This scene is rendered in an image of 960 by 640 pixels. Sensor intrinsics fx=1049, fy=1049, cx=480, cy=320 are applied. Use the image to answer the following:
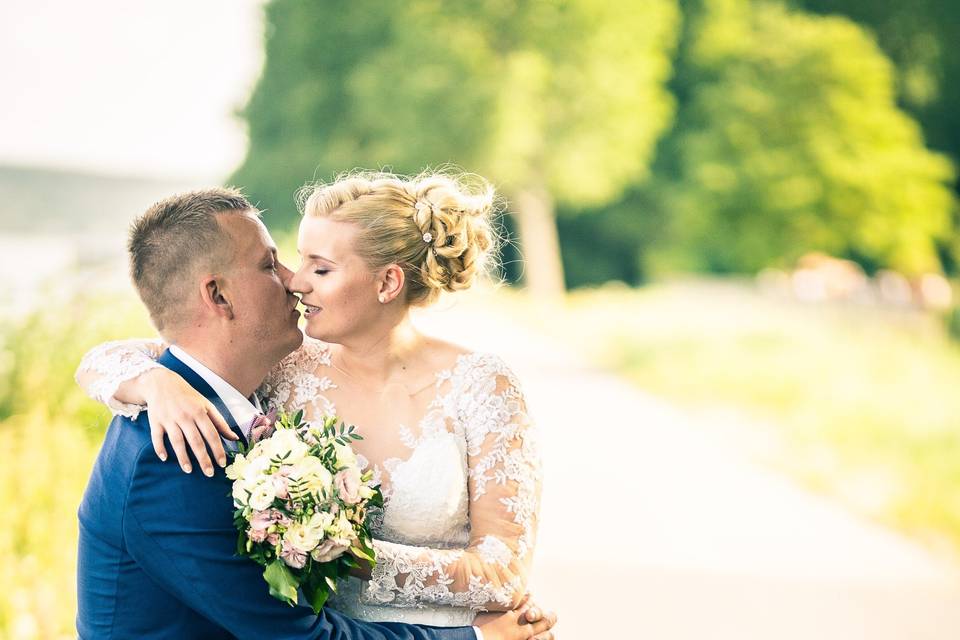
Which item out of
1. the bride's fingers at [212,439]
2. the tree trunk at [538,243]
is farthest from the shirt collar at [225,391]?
the tree trunk at [538,243]

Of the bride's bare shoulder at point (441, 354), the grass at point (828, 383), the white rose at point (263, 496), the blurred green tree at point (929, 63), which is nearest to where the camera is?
the white rose at point (263, 496)

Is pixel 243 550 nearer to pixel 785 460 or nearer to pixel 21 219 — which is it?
pixel 785 460

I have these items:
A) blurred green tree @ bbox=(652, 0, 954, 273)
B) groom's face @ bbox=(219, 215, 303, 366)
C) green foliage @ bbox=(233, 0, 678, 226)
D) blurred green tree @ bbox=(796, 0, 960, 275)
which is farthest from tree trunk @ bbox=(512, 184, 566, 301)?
groom's face @ bbox=(219, 215, 303, 366)

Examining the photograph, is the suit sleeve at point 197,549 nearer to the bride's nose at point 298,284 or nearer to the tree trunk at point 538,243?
the bride's nose at point 298,284

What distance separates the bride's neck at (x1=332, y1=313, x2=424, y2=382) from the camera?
2971 millimetres

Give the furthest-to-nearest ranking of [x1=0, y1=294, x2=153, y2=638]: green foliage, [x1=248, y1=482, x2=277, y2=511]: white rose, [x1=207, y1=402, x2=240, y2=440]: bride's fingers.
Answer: [x1=0, y1=294, x2=153, y2=638]: green foliage → [x1=207, y1=402, x2=240, y2=440]: bride's fingers → [x1=248, y1=482, x2=277, y2=511]: white rose

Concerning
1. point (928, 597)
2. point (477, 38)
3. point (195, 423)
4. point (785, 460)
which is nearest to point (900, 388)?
point (785, 460)

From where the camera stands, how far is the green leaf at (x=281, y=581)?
222 centimetres

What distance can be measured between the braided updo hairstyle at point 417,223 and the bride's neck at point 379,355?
0.12m

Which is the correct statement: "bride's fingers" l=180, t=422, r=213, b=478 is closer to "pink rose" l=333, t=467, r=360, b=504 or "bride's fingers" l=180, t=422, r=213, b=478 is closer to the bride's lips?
"pink rose" l=333, t=467, r=360, b=504

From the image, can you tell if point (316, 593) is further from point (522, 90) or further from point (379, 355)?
point (522, 90)

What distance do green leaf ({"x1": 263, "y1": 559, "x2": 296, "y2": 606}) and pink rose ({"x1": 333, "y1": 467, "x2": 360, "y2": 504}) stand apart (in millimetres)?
193

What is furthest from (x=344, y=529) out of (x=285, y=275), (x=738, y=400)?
Answer: (x=738, y=400)

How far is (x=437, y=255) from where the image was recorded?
3.00m
